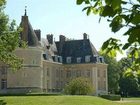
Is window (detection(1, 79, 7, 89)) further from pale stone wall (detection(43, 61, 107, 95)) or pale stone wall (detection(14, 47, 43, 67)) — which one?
pale stone wall (detection(43, 61, 107, 95))

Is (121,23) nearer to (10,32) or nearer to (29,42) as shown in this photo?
(10,32)

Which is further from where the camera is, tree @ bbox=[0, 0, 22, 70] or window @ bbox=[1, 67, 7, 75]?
window @ bbox=[1, 67, 7, 75]

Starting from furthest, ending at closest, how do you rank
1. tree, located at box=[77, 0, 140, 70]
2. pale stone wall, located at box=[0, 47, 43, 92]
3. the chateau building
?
the chateau building → pale stone wall, located at box=[0, 47, 43, 92] → tree, located at box=[77, 0, 140, 70]

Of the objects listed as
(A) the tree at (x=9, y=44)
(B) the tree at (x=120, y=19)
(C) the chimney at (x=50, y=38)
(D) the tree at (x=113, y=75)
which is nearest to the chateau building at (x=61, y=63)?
(C) the chimney at (x=50, y=38)

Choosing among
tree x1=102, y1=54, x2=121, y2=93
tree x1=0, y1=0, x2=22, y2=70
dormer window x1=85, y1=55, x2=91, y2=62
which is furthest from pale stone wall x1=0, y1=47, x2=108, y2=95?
tree x1=0, y1=0, x2=22, y2=70

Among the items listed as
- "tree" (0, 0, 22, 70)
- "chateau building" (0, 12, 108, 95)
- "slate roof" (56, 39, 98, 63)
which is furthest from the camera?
"slate roof" (56, 39, 98, 63)

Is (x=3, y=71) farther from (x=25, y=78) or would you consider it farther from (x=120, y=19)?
(x=120, y=19)

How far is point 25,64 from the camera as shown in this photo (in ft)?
193

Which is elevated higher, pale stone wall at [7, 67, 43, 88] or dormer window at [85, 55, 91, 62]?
dormer window at [85, 55, 91, 62]

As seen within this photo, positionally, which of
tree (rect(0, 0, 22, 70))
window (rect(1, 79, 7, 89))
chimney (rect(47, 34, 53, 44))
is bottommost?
window (rect(1, 79, 7, 89))

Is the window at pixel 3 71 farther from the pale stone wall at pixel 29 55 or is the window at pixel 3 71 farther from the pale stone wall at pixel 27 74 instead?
the pale stone wall at pixel 29 55

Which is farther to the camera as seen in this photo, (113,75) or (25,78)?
(113,75)

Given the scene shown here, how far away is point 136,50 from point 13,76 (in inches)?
2217

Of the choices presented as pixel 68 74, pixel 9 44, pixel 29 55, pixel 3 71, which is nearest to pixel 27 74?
pixel 29 55
